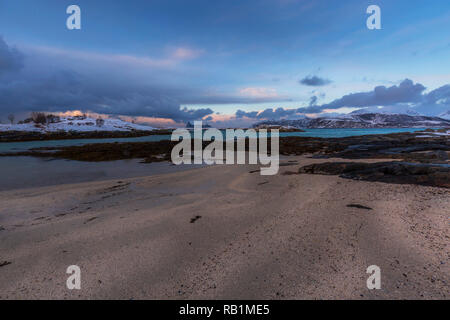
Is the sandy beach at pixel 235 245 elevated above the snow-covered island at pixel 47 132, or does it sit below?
below

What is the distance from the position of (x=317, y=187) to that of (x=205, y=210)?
6.30 metres

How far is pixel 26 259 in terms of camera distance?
505 centimetres

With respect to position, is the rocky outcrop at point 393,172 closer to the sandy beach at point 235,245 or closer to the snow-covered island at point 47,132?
the sandy beach at point 235,245

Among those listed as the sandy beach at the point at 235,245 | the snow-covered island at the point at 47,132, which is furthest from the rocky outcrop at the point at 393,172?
the snow-covered island at the point at 47,132

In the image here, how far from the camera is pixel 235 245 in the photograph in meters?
5.52

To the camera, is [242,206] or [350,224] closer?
[350,224]

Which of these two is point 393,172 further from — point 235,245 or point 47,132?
point 47,132

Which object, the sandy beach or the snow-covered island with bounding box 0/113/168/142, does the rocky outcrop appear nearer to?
the sandy beach

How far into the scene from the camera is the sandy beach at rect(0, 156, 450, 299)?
3893 mm

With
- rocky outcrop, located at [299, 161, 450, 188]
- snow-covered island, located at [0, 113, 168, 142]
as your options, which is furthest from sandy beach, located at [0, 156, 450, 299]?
snow-covered island, located at [0, 113, 168, 142]

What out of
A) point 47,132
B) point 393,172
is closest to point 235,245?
point 393,172

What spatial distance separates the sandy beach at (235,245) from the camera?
12.8 ft
